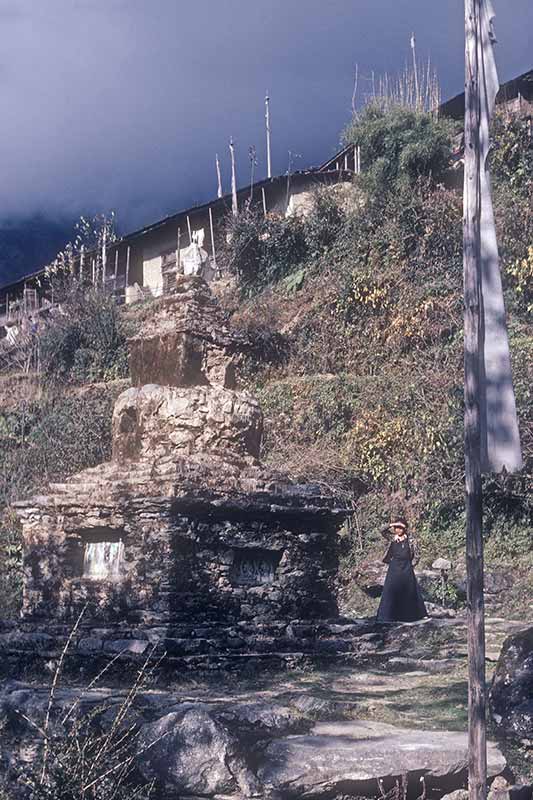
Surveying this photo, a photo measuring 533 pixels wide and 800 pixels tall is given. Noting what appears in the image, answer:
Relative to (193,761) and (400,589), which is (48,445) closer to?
(400,589)

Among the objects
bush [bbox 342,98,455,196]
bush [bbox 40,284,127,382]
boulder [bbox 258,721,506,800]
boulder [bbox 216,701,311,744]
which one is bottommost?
boulder [bbox 258,721,506,800]

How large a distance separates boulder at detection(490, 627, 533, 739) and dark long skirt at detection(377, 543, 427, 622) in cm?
428

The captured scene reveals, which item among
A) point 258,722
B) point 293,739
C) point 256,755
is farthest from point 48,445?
point 256,755

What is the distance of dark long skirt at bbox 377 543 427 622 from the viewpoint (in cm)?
1179

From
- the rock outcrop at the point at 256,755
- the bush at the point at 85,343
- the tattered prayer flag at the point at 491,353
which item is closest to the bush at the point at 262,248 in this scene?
the bush at the point at 85,343

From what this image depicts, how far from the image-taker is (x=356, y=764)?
6047 millimetres

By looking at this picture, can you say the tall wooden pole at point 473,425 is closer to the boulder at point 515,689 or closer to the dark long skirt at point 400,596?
the boulder at point 515,689

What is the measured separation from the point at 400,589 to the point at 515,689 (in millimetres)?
4750

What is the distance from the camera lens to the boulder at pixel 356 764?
5973mm

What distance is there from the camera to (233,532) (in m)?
10.2

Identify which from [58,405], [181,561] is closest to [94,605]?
[181,561]

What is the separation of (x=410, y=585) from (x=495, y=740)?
5.14 metres

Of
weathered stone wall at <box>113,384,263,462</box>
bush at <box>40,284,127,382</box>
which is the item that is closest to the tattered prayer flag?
weathered stone wall at <box>113,384,263,462</box>

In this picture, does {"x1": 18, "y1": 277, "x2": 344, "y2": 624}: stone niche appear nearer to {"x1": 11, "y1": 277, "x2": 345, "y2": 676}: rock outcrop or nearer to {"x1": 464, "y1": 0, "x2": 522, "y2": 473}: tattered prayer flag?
{"x1": 11, "y1": 277, "x2": 345, "y2": 676}: rock outcrop
